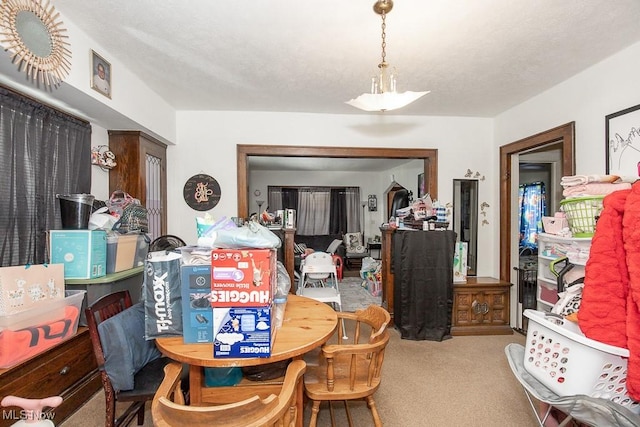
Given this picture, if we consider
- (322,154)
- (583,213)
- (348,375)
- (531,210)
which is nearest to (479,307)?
(583,213)

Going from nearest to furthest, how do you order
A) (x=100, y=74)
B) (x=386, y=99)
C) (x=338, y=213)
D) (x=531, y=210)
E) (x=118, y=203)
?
(x=386, y=99), (x=100, y=74), (x=118, y=203), (x=531, y=210), (x=338, y=213)

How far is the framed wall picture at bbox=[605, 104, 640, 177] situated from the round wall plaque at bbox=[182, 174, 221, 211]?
11.8ft

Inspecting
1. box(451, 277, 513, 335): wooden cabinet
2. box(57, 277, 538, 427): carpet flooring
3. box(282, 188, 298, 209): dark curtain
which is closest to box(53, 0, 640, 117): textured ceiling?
box(451, 277, 513, 335): wooden cabinet

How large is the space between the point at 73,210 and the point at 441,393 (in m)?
2.98

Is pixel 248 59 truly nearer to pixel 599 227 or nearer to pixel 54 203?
pixel 54 203

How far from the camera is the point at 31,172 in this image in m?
2.00

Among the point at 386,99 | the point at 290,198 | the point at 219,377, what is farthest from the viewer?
the point at 290,198

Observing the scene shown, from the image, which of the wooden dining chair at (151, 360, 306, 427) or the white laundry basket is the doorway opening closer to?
the white laundry basket

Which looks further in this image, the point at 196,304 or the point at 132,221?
the point at 132,221

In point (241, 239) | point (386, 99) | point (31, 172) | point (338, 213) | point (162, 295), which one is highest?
point (386, 99)

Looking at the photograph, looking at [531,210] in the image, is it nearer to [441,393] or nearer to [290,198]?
[441,393]

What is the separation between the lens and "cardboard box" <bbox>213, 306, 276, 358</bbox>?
3.87ft

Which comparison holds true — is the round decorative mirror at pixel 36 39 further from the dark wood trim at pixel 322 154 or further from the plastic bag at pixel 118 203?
the dark wood trim at pixel 322 154

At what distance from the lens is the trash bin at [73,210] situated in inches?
80.8
